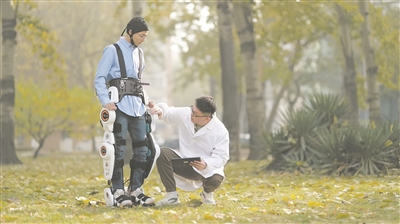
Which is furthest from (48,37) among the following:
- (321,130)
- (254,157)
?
(321,130)

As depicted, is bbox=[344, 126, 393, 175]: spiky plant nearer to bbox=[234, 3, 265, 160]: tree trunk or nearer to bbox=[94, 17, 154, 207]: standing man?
bbox=[94, 17, 154, 207]: standing man

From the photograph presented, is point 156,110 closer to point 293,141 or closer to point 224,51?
point 293,141

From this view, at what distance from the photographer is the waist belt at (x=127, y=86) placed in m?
8.27

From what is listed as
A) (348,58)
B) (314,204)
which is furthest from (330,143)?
(348,58)

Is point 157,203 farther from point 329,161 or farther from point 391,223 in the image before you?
point 329,161

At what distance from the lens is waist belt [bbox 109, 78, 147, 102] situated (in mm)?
8266

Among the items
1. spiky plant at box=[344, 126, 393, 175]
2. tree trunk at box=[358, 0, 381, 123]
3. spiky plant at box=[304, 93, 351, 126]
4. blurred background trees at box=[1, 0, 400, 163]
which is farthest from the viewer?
blurred background trees at box=[1, 0, 400, 163]

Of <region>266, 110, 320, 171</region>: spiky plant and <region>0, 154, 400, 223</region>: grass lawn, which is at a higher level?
<region>266, 110, 320, 171</region>: spiky plant

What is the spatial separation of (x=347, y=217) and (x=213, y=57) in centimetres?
2999

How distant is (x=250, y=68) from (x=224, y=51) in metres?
1.09

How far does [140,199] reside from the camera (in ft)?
27.5

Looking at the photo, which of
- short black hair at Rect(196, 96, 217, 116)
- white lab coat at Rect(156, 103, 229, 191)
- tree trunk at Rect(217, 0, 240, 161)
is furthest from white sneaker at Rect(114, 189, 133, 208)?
tree trunk at Rect(217, 0, 240, 161)

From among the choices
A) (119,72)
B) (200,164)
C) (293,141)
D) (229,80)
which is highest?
(229,80)

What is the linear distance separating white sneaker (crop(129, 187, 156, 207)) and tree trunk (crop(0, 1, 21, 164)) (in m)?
12.0
